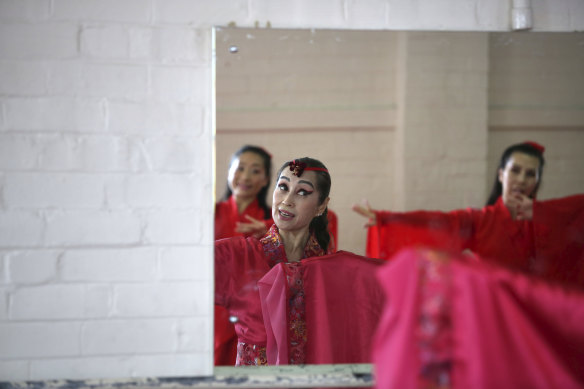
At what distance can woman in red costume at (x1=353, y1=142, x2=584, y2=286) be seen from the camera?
1.71 metres

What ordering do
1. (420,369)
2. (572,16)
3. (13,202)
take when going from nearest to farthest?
1. (420,369)
2. (13,202)
3. (572,16)

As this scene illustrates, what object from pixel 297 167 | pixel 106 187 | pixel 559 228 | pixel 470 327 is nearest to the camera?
pixel 470 327

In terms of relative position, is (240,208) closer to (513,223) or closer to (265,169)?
(265,169)

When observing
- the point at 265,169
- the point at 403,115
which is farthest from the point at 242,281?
the point at 403,115

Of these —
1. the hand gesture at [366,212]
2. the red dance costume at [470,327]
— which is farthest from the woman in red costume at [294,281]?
the red dance costume at [470,327]

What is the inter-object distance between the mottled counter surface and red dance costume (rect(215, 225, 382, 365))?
4 cm

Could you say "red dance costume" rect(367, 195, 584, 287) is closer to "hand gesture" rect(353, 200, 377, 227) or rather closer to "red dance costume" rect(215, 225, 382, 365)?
"hand gesture" rect(353, 200, 377, 227)

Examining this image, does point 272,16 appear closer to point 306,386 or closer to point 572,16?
point 572,16

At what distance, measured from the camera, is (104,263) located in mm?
1519

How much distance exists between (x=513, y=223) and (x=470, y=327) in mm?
804

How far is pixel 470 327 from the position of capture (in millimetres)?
1022

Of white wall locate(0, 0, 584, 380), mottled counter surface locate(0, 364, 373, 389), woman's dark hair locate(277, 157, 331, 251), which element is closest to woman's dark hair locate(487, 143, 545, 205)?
woman's dark hair locate(277, 157, 331, 251)

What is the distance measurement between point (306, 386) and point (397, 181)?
0.66m

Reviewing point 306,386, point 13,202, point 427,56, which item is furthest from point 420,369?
point 13,202
